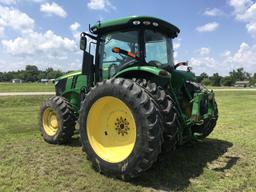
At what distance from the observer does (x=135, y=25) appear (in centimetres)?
568

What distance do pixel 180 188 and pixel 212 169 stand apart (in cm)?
122

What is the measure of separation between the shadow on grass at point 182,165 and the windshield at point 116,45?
6.75 ft

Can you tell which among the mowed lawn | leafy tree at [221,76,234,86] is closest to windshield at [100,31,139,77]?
the mowed lawn

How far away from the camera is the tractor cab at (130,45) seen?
18.6 feet

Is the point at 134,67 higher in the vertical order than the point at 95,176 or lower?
higher

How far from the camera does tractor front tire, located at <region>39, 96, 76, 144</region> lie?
23.7 ft

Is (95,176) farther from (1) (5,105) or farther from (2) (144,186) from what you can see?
(1) (5,105)

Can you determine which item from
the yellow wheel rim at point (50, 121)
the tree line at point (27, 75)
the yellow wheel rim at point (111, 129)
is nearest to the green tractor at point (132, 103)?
the yellow wheel rim at point (111, 129)

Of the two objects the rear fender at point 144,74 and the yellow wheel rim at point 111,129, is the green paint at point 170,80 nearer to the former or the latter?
the rear fender at point 144,74

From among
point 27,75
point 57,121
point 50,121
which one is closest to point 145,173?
point 57,121

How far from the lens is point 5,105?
61.7 feet

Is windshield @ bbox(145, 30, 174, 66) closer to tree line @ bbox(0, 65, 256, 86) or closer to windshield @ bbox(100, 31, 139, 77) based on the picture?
windshield @ bbox(100, 31, 139, 77)

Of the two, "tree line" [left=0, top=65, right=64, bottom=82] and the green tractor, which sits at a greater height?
"tree line" [left=0, top=65, right=64, bottom=82]

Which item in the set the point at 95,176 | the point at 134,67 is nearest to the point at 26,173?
the point at 95,176
